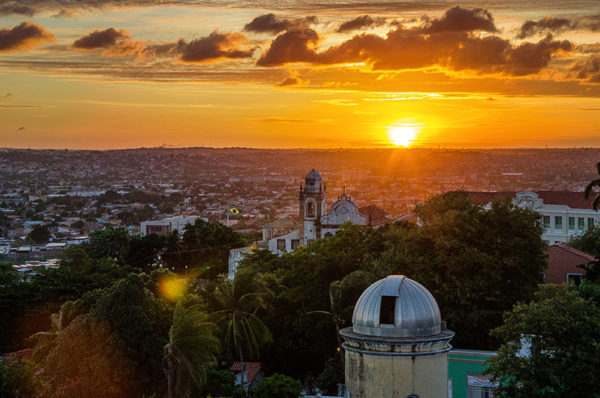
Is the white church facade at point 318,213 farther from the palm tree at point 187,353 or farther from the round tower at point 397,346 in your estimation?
the round tower at point 397,346

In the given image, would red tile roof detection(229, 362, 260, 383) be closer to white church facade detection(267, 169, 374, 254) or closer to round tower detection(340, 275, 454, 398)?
round tower detection(340, 275, 454, 398)

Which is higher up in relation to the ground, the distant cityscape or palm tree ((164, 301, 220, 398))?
the distant cityscape

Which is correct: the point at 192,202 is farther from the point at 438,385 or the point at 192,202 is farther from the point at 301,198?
the point at 438,385

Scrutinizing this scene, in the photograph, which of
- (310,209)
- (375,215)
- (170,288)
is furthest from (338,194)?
(170,288)

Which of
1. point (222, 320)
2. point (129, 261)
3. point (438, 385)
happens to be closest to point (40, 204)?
point (129, 261)

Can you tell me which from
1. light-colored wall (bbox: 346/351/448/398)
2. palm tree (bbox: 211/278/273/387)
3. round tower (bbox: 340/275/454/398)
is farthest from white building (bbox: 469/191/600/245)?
light-colored wall (bbox: 346/351/448/398)

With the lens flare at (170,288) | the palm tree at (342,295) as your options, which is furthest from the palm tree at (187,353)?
the lens flare at (170,288)

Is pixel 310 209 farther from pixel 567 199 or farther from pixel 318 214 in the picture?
pixel 567 199
